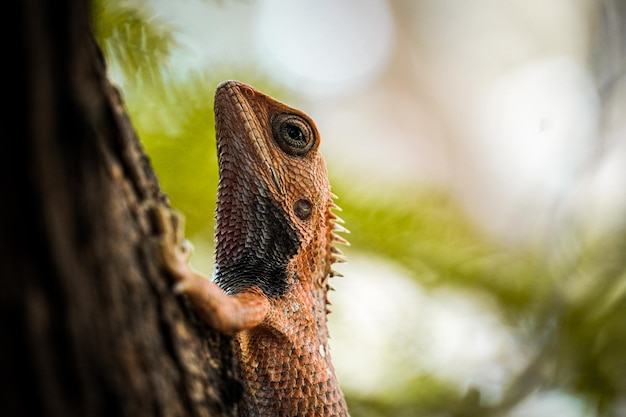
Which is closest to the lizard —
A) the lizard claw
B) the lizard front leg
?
the lizard front leg

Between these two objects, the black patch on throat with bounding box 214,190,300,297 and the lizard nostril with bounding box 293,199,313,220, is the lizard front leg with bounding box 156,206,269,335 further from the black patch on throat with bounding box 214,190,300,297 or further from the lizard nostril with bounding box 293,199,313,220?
the lizard nostril with bounding box 293,199,313,220

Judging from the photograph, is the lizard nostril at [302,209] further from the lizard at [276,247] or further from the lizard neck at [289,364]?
the lizard neck at [289,364]

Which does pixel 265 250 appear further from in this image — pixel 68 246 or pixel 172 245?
pixel 68 246

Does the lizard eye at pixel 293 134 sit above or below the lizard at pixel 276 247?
above

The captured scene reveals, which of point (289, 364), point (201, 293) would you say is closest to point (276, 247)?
point (289, 364)

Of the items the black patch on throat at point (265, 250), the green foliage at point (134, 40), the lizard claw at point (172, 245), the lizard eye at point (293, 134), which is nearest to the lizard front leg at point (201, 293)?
the lizard claw at point (172, 245)

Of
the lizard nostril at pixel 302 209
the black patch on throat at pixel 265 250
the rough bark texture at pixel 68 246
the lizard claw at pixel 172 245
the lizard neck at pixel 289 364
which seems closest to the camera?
the rough bark texture at pixel 68 246

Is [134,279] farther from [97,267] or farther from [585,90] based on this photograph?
[585,90]

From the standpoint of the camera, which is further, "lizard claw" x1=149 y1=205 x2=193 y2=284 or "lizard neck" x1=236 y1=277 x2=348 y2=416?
"lizard neck" x1=236 y1=277 x2=348 y2=416
